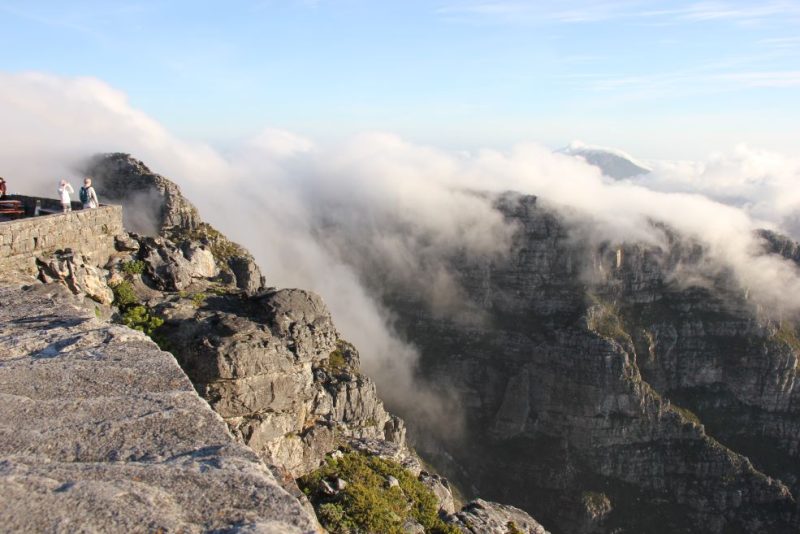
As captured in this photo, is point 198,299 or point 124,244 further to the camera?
point 124,244

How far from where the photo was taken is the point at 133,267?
132ft

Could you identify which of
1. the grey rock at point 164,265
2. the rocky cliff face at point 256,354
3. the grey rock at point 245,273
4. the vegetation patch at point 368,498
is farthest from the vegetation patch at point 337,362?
the vegetation patch at point 368,498

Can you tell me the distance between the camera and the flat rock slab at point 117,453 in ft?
34.8

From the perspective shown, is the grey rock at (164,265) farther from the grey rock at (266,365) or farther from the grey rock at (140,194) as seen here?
the grey rock at (140,194)

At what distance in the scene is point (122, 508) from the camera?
10.7 meters

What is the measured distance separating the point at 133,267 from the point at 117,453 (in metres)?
30.0

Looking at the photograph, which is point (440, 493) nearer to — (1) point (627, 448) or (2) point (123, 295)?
(2) point (123, 295)

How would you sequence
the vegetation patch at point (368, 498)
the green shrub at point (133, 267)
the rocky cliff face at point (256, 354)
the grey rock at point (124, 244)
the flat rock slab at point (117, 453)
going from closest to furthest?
the flat rock slab at point (117, 453) < the vegetation patch at point (368, 498) < the rocky cliff face at point (256, 354) < the green shrub at point (133, 267) < the grey rock at point (124, 244)

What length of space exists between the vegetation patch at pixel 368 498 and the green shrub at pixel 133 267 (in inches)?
697

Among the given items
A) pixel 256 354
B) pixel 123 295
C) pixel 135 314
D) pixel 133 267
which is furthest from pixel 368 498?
pixel 133 267

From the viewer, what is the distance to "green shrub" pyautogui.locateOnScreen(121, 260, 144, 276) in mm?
39688

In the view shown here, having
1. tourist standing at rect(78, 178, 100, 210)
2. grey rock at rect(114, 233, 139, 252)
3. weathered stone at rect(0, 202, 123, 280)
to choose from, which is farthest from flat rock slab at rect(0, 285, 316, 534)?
tourist standing at rect(78, 178, 100, 210)

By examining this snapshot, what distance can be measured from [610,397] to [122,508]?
19169 centimetres

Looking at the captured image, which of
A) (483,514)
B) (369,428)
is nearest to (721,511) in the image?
(369,428)
